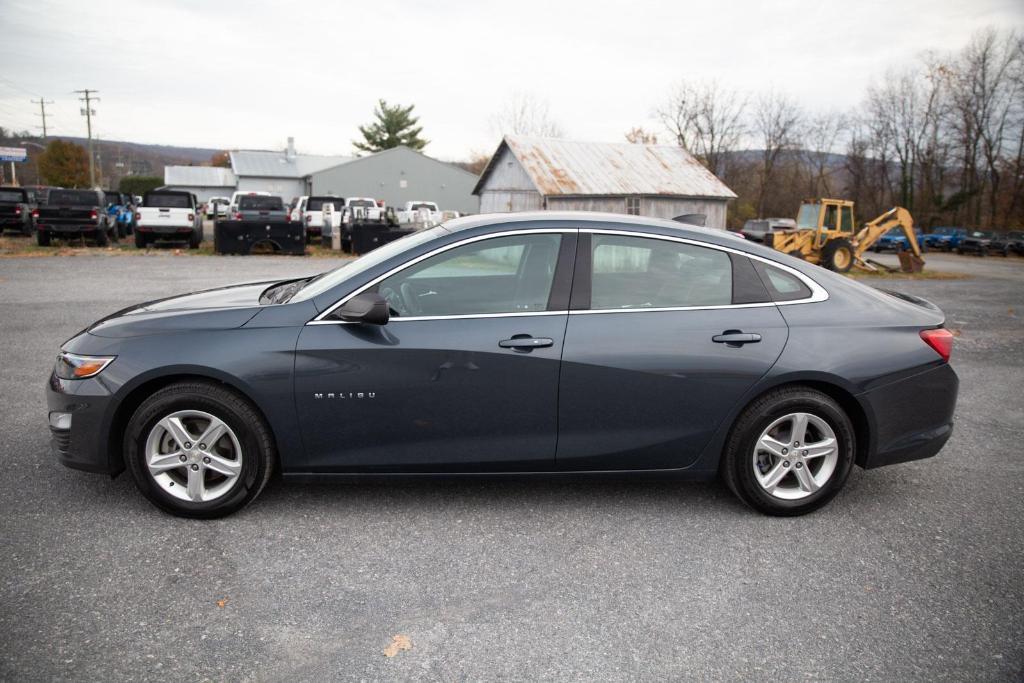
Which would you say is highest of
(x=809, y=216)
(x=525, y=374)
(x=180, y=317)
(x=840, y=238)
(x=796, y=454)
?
(x=809, y=216)

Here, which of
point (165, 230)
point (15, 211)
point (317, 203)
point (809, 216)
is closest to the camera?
point (165, 230)

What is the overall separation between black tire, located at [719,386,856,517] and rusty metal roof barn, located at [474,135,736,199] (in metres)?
24.8

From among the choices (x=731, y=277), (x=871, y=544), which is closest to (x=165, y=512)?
(x=731, y=277)

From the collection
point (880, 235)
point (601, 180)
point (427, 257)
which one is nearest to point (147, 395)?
point (427, 257)

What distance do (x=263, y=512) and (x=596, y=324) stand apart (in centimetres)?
205

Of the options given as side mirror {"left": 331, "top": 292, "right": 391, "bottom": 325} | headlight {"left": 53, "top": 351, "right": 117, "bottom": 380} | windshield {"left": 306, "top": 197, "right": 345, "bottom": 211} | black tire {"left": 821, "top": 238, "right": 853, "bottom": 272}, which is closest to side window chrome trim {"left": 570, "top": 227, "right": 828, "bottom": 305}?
side mirror {"left": 331, "top": 292, "right": 391, "bottom": 325}

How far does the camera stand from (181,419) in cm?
368

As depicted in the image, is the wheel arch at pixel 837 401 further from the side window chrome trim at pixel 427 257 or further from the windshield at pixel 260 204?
the windshield at pixel 260 204

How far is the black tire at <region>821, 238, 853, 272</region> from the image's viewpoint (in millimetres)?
23359

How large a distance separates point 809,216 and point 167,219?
72.3 feet

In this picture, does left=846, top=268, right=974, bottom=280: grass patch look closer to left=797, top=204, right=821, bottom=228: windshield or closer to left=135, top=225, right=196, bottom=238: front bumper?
left=797, top=204, right=821, bottom=228: windshield

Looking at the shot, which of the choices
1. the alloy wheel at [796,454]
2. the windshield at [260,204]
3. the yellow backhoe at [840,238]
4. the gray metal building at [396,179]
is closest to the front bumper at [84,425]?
the alloy wheel at [796,454]

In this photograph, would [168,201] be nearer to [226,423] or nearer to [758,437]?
[226,423]

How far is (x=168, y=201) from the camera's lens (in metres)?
23.8
